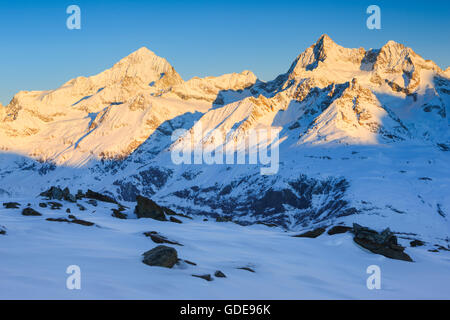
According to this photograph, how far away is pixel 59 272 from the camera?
22812 millimetres

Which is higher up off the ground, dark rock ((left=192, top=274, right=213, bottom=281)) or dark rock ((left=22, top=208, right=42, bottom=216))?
dark rock ((left=22, top=208, right=42, bottom=216))

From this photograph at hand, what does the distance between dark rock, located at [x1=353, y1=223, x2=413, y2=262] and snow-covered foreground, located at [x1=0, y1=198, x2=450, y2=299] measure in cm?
98

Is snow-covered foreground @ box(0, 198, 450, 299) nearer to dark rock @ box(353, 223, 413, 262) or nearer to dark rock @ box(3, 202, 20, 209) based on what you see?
dark rock @ box(353, 223, 413, 262)

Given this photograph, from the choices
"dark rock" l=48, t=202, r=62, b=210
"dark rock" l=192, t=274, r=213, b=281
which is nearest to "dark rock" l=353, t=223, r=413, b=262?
"dark rock" l=192, t=274, r=213, b=281

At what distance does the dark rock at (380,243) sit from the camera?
42.9 m

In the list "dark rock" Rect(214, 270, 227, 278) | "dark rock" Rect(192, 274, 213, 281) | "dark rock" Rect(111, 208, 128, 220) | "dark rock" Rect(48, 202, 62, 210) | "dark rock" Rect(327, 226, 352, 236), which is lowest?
"dark rock" Rect(327, 226, 352, 236)

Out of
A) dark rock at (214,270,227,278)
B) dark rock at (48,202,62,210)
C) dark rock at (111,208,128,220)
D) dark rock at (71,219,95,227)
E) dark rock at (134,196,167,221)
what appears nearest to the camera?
dark rock at (214,270,227,278)

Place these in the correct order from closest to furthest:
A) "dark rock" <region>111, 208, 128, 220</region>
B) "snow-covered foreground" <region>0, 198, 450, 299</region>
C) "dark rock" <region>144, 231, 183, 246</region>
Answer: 1. "snow-covered foreground" <region>0, 198, 450, 299</region>
2. "dark rock" <region>144, 231, 183, 246</region>
3. "dark rock" <region>111, 208, 128, 220</region>

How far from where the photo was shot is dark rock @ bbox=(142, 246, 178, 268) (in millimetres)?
27219

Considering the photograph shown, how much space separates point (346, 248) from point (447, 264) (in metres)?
8.61

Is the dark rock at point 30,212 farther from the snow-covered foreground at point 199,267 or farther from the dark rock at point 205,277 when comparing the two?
the dark rock at point 205,277

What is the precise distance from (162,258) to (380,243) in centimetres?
2473
